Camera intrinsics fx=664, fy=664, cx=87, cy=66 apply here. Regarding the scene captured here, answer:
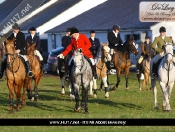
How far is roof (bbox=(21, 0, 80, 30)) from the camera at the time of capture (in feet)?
257

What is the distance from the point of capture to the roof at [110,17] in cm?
5957

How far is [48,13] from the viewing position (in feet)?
271

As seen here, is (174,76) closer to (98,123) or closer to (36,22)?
(98,123)

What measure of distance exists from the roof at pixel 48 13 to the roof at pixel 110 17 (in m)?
5.31

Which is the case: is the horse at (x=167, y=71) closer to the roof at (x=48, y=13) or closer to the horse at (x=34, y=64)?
the horse at (x=34, y=64)

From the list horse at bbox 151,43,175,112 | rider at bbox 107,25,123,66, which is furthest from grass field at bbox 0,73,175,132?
rider at bbox 107,25,123,66

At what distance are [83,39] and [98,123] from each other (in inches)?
383

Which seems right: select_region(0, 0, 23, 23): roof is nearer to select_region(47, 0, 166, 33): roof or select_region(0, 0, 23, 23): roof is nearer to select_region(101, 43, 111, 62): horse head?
select_region(47, 0, 166, 33): roof

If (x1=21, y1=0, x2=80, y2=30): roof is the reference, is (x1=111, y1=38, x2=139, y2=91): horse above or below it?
below

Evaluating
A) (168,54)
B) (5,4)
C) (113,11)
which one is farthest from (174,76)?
(5,4)

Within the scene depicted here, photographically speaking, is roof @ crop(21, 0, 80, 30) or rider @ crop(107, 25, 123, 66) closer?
rider @ crop(107, 25, 123, 66)

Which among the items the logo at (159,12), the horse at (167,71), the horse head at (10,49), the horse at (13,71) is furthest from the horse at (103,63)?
the horse head at (10,49)

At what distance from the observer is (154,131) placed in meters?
15.9

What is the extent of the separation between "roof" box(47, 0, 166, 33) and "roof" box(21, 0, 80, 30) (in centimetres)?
531
